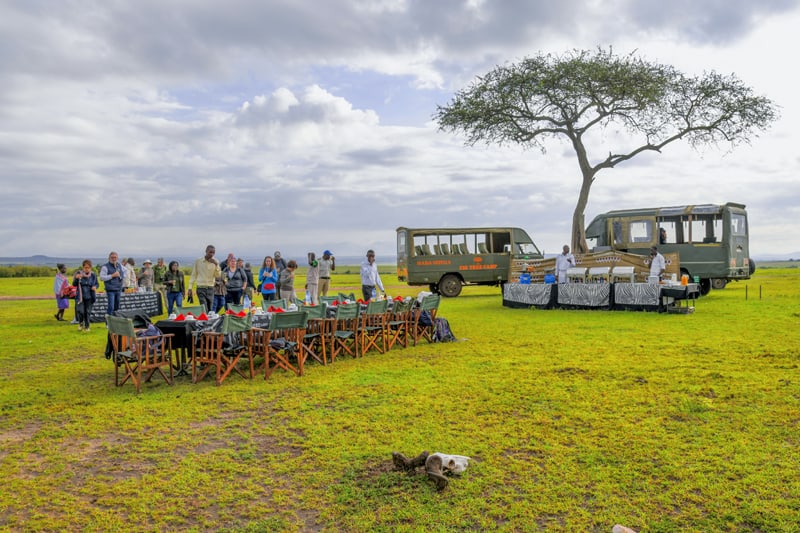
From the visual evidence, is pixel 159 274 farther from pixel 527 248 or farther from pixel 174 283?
pixel 527 248

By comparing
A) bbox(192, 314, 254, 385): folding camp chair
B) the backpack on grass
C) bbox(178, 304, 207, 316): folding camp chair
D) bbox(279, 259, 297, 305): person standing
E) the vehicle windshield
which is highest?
the vehicle windshield

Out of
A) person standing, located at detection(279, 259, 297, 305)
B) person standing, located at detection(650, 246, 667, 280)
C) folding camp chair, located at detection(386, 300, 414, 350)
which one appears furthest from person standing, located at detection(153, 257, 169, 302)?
person standing, located at detection(650, 246, 667, 280)

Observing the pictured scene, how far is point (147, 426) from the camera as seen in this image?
5699mm

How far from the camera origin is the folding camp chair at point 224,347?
24.1 ft

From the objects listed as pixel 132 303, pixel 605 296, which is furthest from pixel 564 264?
pixel 132 303

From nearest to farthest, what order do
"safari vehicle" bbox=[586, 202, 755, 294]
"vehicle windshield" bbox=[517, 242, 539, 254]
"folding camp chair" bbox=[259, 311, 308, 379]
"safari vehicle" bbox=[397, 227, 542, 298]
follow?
"folding camp chair" bbox=[259, 311, 308, 379] → "safari vehicle" bbox=[586, 202, 755, 294] → "safari vehicle" bbox=[397, 227, 542, 298] → "vehicle windshield" bbox=[517, 242, 539, 254]

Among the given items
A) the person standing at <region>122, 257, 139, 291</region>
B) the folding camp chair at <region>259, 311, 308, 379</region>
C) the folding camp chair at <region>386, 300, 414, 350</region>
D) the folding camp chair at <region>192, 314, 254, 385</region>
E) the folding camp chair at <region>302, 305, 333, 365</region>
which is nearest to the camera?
the folding camp chair at <region>192, 314, 254, 385</region>

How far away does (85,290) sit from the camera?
12.5 metres

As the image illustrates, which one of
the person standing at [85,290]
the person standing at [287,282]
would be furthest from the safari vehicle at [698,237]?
the person standing at [85,290]

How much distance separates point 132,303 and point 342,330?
7610 millimetres

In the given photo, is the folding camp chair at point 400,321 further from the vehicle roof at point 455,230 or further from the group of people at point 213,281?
the vehicle roof at point 455,230

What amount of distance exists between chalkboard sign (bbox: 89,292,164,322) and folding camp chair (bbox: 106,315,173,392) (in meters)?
6.82

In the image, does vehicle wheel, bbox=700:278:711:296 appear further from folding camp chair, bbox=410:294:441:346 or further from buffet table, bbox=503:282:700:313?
folding camp chair, bbox=410:294:441:346

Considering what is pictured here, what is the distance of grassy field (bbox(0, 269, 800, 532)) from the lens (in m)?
3.77
